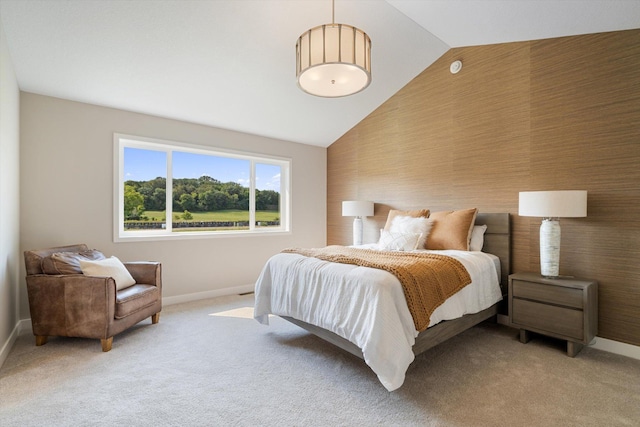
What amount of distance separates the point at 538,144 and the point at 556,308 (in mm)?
1543

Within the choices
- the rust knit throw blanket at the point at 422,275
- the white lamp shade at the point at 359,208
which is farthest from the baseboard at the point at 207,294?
the rust knit throw blanket at the point at 422,275

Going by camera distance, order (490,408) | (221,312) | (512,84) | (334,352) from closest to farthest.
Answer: (490,408)
(334,352)
(512,84)
(221,312)

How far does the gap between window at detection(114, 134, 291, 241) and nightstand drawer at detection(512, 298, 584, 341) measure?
3.32 m

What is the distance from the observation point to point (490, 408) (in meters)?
1.83

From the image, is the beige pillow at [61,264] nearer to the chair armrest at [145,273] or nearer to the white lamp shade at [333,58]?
the chair armrest at [145,273]

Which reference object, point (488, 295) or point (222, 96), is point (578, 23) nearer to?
point (488, 295)

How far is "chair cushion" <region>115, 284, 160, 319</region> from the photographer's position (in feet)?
8.68

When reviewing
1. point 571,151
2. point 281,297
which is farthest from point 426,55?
point 281,297

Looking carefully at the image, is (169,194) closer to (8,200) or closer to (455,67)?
(8,200)

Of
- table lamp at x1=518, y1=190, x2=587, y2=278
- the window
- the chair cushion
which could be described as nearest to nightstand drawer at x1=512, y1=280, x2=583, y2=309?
table lamp at x1=518, y1=190, x2=587, y2=278

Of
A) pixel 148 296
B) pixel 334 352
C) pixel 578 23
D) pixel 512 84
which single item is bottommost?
pixel 334 352

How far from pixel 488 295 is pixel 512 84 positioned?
2.16m

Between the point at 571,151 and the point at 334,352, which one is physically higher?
the point at 571,151

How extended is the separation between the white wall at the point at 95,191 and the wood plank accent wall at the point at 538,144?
2.41m
